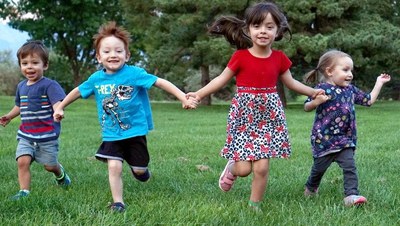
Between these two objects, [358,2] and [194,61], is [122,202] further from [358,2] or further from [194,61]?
[194,61]

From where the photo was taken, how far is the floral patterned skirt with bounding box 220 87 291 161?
14.2ft

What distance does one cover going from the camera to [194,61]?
27.3m

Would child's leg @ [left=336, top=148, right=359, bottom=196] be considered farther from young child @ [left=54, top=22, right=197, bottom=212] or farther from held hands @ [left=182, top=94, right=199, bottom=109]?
young child @ [left=54, top=22, right=197, bottom=212]

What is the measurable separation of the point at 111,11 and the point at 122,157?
29916 millimetres

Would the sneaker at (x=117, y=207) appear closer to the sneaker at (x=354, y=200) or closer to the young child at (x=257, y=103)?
the young child at (x=257, y=103)

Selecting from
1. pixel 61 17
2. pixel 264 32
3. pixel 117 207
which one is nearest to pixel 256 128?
pixel 264 32

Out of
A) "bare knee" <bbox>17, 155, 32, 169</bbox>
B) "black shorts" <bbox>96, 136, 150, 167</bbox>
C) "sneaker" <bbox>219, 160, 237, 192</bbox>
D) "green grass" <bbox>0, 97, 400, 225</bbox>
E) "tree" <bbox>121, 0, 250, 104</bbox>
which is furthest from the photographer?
"tree" <bbox>121, 0, 250, 104</bbox>

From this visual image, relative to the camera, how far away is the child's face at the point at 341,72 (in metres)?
4.77

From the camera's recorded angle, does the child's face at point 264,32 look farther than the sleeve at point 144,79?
No

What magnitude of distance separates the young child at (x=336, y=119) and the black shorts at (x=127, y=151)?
1461mm

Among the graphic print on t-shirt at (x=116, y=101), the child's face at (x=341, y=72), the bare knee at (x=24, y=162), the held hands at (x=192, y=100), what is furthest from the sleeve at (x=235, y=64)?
the bare knee at (x=24, y=162)

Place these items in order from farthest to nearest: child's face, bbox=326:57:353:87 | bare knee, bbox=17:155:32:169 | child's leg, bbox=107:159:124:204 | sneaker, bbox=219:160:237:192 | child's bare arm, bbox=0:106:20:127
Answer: child's bare arm, bbox=0:106:20:127, bare knee, bbox=17:155:32:169, sneaker, bbox=219:160:237:192, child's face, bbox=326:57:353:87, child's leg, bbox=107:159:124:204

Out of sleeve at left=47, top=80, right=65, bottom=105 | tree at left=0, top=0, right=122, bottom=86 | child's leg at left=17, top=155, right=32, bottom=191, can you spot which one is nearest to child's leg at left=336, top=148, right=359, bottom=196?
sleeve at left=47, top=80, right=65, bottom=105

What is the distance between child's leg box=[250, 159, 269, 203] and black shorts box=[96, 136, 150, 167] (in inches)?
39.5
